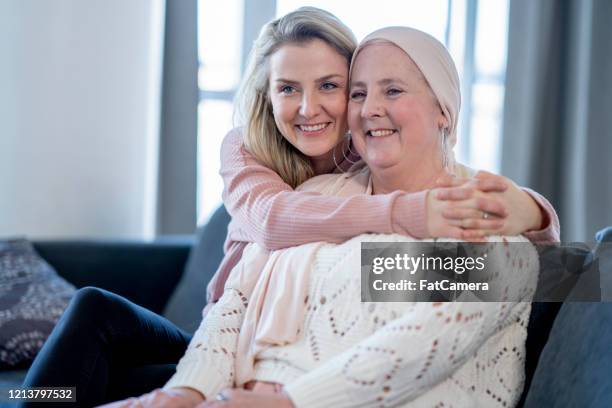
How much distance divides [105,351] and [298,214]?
0.47 metres

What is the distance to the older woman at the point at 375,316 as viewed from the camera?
1.22 metres

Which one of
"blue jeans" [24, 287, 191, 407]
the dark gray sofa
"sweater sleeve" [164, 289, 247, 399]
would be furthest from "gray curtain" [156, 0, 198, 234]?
"sweater sleeve" [164, 289, 247, 399]

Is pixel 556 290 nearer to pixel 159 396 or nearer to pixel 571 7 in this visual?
pixel 159 396

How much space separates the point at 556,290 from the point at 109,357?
0.88 m

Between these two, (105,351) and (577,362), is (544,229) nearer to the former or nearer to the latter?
(577,362)

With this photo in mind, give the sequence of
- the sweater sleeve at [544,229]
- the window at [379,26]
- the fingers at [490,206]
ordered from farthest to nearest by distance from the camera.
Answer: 1. the window at [379,26]
2. the sweater sleeve at [544,229]
3. the fingers at [490,206]

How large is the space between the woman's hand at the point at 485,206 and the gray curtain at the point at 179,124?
219 centimetres

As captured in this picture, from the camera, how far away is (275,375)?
4.47 ft

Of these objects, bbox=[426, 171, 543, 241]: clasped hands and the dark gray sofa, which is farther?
the dark gray sofa

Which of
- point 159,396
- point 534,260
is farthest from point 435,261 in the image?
point 159,396

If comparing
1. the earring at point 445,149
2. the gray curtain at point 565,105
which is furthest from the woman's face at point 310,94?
the gray curtain at point 565,105

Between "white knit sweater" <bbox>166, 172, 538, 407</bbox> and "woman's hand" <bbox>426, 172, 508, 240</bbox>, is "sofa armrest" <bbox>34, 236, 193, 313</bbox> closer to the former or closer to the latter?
"white knit sweater" <bbox>166, 172, 538, 407</bbox>

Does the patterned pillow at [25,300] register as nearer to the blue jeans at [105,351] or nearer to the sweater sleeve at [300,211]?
the blue jeans at [105,351]

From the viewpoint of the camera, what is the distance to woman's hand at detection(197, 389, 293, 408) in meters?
1.21
